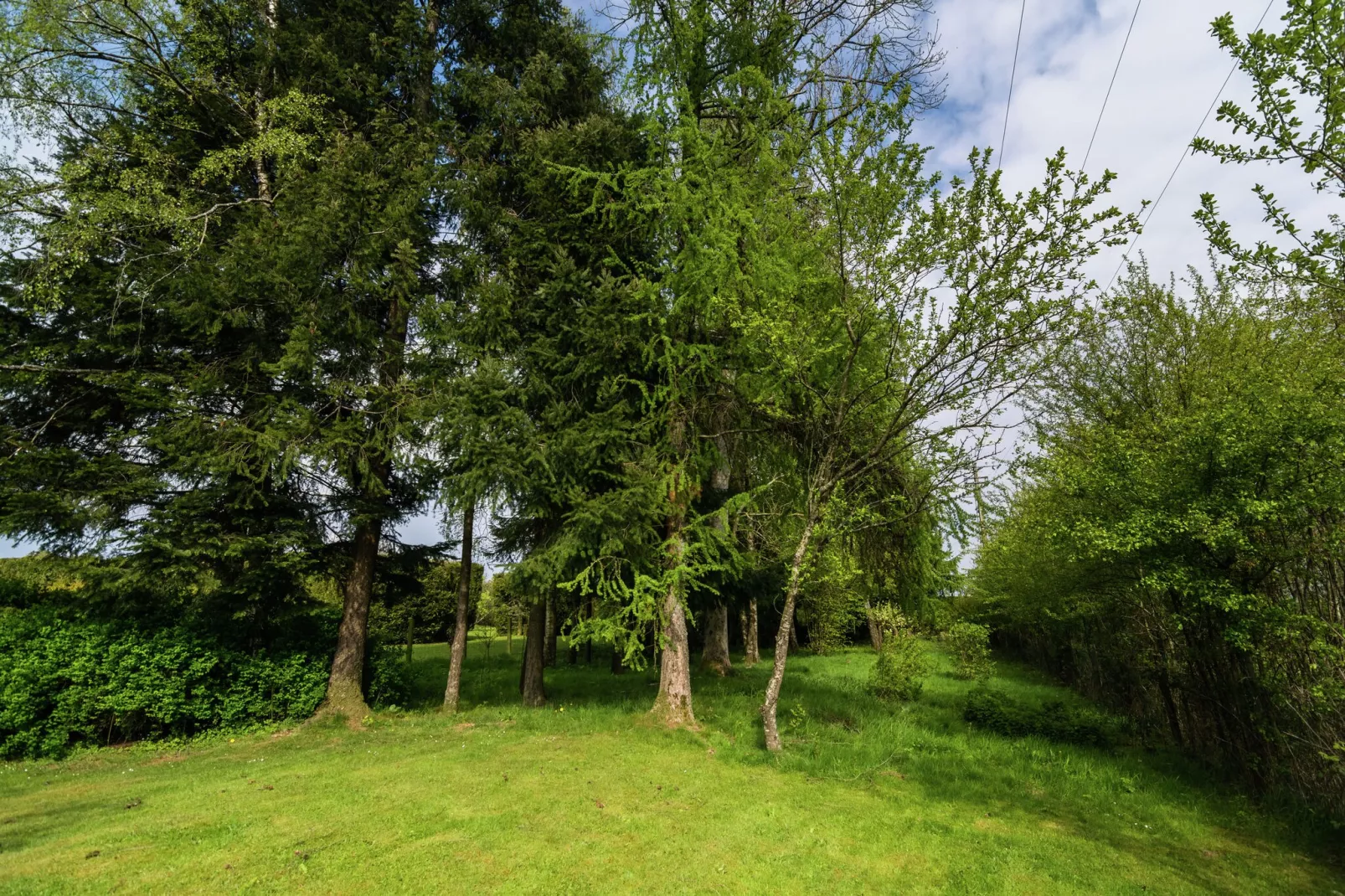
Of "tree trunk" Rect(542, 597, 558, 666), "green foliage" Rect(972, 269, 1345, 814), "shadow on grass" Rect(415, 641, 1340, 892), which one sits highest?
"green foliage" Rect(972, 269, 1345, 814)

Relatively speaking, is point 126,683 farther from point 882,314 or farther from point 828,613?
point 828,613

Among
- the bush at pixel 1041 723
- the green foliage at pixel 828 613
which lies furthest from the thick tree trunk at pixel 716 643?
the bush at pixel 1041 723

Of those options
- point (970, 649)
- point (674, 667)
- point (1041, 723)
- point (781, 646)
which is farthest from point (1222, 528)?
point (970, 649)

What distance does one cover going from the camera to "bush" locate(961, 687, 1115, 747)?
10.0 metres

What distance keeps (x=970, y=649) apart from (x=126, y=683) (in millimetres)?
17470

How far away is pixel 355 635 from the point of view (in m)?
11.0

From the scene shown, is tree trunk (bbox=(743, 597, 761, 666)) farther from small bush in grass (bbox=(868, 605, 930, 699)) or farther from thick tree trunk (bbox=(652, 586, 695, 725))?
thick tree trunk (bbox=(652, 586, 695, 725))

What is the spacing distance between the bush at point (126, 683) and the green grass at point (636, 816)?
0.52 m

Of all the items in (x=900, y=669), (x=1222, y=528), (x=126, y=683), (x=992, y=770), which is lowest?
(x=992, y=770)

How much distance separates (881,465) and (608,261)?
18.9ft

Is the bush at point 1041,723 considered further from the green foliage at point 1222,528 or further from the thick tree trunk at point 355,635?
the thick tree trunk at point 355,635

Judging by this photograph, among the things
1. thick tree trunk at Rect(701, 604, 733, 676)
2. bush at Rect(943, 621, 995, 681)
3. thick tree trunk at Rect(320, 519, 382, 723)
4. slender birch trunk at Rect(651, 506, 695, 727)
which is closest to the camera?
slender birch trunk at Rect(651, 506, 695, 727)

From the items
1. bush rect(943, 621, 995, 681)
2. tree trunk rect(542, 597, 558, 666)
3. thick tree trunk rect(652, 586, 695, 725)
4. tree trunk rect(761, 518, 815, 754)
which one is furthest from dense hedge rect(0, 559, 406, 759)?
bush rect(943, 621, 995, 681)

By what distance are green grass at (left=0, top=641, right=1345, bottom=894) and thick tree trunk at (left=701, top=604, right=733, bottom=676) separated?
18.2 ft
